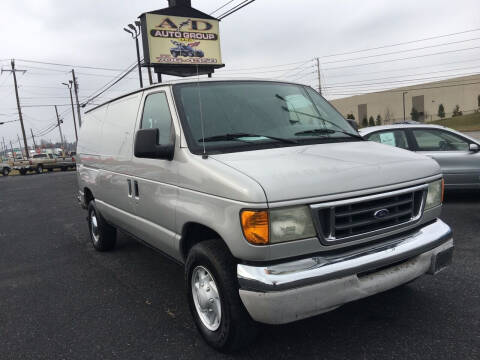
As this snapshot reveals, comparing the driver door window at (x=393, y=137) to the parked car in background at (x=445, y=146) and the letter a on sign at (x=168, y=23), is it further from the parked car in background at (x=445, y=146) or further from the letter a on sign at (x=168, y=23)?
the letter a on sign at (x=168, y=23)

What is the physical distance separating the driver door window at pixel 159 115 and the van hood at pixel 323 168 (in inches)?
28.5

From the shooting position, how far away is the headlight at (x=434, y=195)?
3.01 metres

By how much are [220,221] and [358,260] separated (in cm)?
92

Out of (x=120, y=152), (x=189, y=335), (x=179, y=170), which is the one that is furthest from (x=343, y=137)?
(x=120, y=152)

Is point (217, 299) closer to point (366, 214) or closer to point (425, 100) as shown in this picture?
point (366, 214)

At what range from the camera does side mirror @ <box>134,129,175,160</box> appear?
9.99 ft

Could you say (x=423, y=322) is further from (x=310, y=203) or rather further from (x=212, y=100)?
(x=212, y=100)

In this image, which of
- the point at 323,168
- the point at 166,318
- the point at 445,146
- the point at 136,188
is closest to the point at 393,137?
the point at 445,146

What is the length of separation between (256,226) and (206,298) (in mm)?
868

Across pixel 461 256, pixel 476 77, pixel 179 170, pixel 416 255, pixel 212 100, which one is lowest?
pixel 461 256

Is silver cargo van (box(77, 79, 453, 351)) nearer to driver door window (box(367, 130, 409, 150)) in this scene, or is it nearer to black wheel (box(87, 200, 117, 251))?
black wheel (box(87, 200, 117, 251))

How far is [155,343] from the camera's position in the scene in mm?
3076

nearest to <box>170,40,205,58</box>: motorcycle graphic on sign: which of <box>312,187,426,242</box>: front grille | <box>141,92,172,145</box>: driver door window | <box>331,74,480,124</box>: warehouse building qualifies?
<box>141,92,172,145</box>: driver door window

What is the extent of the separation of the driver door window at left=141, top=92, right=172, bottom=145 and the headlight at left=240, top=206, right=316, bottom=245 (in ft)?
4.25
